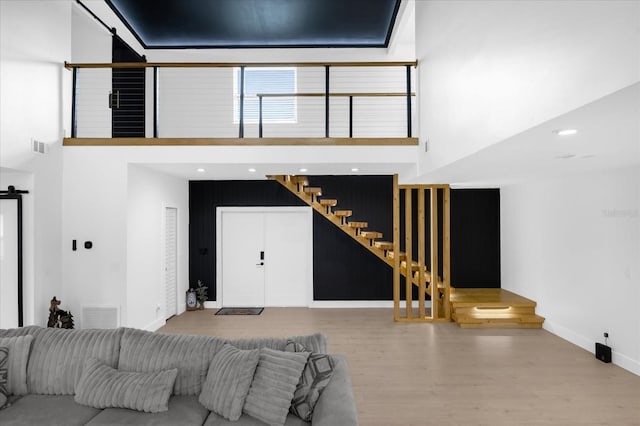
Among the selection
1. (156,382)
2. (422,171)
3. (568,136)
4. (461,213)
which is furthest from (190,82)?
(568,136)

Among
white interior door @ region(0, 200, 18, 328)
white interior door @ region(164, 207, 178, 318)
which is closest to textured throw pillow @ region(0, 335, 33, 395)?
white interior door @ region(0, 200, 18, 328)

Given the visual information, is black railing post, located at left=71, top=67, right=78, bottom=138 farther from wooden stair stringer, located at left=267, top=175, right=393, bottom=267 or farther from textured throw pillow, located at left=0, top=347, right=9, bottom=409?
textured throw pillow, located at left=0, top=347, right=9, bottom=409

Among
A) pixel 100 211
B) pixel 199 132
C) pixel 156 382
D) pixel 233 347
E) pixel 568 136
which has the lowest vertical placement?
pixel 156 382

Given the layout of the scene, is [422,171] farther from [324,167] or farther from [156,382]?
[156,382]

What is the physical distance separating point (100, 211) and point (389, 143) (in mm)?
3959

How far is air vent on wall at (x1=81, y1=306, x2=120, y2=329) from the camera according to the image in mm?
5082

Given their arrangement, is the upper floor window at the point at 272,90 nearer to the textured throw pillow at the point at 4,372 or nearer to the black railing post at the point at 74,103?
the black railing post at the point at 74,103

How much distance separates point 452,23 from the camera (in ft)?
12.5

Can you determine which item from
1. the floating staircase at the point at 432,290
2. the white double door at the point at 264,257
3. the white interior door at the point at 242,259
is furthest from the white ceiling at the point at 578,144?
the white interior door at the point at 242,259

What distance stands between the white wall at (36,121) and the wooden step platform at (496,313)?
19.4 feet

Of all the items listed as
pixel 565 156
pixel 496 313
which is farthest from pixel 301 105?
pixel 565 156

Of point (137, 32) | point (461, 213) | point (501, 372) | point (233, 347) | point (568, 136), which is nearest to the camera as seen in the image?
point (568, 136)

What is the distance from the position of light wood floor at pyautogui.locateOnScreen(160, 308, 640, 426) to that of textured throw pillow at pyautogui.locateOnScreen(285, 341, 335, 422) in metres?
1.00

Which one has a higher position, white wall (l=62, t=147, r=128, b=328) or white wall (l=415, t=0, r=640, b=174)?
white wall (l=415, t=0, r=640, b=174)
